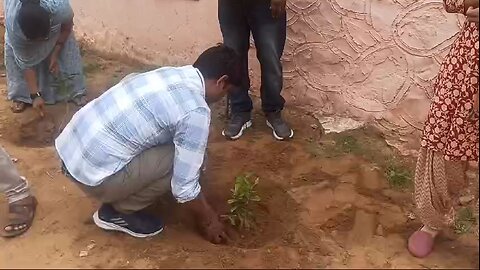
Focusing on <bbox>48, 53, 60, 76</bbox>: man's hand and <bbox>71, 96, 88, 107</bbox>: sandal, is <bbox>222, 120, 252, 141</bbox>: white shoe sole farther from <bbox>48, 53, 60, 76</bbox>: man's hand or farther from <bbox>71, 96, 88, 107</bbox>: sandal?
<bbox>48, 53, 60, 76</bbox>: man's hand

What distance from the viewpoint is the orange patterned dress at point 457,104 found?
2.87 metres

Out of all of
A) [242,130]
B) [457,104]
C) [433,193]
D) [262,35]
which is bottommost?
[242,130]

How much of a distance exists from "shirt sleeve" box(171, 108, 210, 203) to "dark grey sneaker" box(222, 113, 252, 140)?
1314 millimetres

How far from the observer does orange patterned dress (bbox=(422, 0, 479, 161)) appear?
2.87 m

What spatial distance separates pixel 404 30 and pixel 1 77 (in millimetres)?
3035

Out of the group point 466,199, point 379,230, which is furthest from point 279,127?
point 466,199

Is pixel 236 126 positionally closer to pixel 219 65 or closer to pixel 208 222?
pixel 208 222

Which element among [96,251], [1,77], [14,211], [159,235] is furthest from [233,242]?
[1,77]

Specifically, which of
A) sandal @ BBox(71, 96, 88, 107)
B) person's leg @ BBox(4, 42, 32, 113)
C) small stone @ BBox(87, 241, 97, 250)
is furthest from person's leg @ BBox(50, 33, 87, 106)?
small stone @ BBox(87, 241, 97, 250)

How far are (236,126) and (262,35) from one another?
62 centimetres

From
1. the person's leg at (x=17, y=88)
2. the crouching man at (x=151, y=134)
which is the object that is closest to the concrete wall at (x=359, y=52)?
the person's leg at (x=17, y=88)

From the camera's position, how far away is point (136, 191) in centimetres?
330

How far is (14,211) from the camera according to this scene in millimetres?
3518

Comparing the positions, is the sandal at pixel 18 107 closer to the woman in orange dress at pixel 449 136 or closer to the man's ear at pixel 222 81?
the man's ear at pixel 222 81
